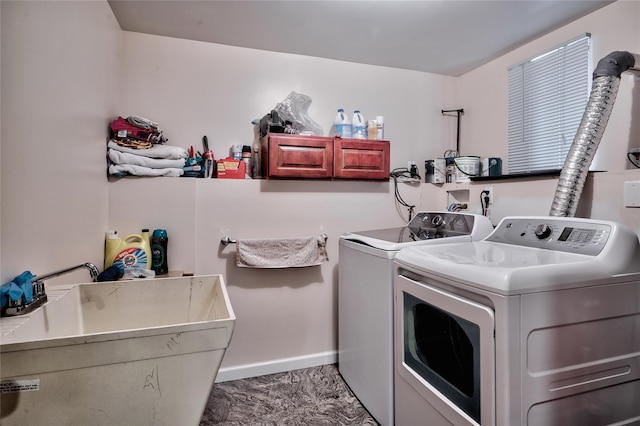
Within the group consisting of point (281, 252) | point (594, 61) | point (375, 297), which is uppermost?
point (594, 61)

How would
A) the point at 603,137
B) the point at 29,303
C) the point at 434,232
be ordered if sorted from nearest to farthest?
the point at 29,303 → the point at 603,137 → the point at 434,232

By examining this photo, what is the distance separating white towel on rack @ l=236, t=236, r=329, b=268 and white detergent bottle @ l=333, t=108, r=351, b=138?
32.7 inches

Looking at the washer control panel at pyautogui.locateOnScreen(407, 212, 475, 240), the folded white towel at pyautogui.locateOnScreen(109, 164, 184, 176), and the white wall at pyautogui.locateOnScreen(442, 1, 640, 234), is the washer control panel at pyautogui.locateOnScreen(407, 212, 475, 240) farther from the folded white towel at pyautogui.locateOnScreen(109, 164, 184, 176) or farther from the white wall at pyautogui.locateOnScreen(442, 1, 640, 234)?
the folded white towel at pyautogui.locateOnScreen(109, 164, 184, 176)

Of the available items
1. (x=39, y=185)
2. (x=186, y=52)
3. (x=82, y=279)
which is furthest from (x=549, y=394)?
(x=186, y=52)

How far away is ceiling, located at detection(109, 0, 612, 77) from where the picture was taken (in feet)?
6.04

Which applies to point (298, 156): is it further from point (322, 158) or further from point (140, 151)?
point (140, 151)

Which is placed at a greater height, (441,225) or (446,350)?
(441,225)

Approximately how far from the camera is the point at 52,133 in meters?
1.23

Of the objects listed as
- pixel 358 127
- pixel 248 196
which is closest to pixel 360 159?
pixel 358 127

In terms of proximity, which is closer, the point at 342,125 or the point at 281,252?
the point at 281,252

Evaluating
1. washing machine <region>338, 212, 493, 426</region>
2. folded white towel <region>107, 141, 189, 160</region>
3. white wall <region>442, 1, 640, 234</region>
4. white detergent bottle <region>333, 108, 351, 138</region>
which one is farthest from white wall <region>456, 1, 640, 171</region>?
folded white towel <region>107, 141, 189, 160</region>

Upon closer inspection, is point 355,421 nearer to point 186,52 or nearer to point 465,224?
point 465,224

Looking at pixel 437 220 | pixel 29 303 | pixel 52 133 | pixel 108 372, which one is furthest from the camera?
pixel 437 220

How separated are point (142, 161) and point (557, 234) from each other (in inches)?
90.9
